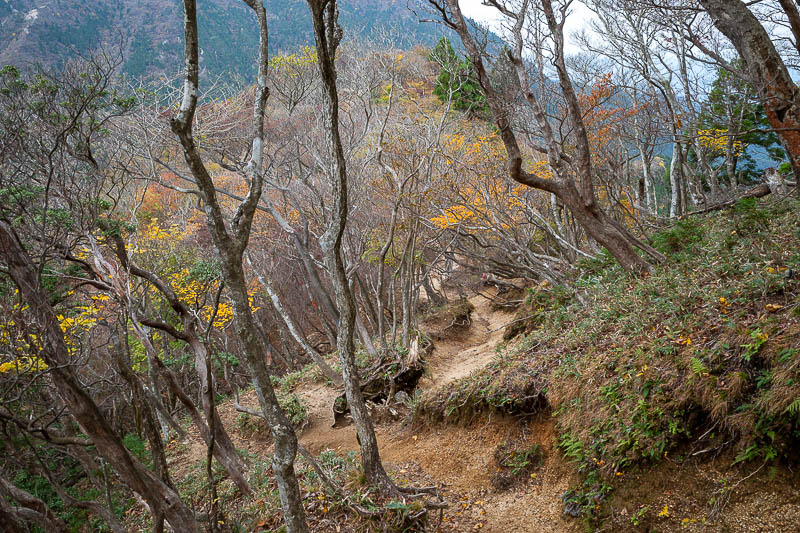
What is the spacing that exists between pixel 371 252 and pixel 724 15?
10.6 metres

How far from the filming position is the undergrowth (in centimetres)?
359

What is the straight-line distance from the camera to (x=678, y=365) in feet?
13.9

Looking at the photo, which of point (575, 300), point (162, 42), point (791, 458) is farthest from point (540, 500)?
point (162, 42)

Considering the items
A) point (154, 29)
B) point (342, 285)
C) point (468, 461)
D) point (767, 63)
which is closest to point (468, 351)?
point (468, 461)

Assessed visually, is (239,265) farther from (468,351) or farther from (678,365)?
(468,351)

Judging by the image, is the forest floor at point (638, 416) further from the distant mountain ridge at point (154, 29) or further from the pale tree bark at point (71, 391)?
the distant mountain ridge at point (154, 29)

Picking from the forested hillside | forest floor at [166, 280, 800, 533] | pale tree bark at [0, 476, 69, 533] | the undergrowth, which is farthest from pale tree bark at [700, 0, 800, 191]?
pale tree bark at [0, 476, 69, 533]

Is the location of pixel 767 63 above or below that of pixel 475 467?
above

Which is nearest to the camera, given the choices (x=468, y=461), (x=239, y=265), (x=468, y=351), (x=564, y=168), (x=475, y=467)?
(x=239, y=265)

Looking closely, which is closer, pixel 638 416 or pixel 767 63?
pixel 638 416

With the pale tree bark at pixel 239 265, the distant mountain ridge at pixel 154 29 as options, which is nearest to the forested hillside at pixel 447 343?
the pale tree bark at pixel 239 265

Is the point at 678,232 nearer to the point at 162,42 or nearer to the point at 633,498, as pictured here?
the point at 633,498

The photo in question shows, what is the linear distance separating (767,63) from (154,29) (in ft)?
191

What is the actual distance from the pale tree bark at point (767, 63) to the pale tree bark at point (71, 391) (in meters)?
Result: 7.79
